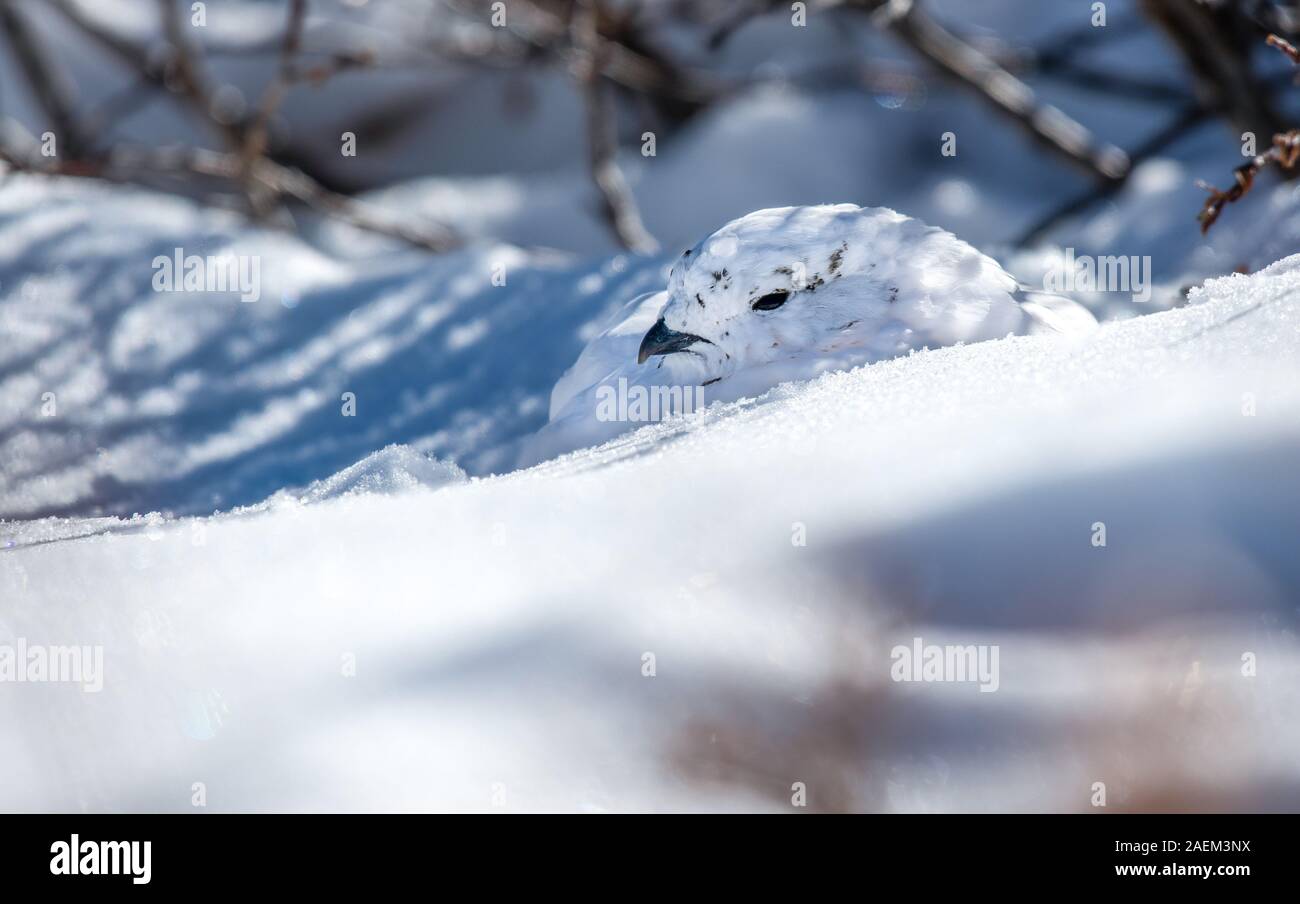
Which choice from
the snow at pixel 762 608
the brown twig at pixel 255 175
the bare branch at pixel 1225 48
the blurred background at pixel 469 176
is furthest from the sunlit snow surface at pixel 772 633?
the brown twig at pixel 255 175

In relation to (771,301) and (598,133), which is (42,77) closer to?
(598,133)

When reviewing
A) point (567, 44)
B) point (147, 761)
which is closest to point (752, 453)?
point (147, 761)

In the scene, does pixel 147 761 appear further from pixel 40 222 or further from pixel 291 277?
pixel 40 222

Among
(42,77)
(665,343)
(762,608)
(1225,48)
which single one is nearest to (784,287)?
(665,343)

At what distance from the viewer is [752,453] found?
1310 mm

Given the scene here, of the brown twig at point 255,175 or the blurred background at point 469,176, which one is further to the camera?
the brown twig at point 255,175

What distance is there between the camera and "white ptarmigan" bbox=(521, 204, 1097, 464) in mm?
2008

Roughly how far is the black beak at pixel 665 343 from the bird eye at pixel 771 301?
0.33ft

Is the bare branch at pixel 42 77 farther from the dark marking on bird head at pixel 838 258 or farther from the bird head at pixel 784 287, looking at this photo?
the dark marking on bird head at pixel 838 258

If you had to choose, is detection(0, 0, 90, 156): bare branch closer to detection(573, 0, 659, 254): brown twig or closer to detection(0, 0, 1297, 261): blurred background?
Result: detection(0, 0, 1297, 261): blurred background

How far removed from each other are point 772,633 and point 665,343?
3.44 ft

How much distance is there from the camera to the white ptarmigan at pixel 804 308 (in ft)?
6.59

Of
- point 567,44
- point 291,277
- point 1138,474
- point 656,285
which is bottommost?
point 1138,474

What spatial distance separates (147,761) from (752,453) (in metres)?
0.64
